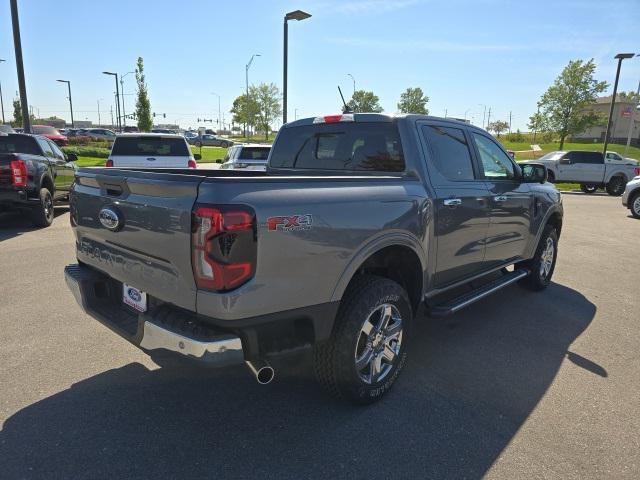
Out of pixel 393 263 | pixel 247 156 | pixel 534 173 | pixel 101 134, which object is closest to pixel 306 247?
pixel 393 263

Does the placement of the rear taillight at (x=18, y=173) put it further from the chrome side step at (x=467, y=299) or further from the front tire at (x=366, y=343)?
the chrome side step at (x=467, y=299)

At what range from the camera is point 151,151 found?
10789 mm

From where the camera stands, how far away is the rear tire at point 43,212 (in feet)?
28.3

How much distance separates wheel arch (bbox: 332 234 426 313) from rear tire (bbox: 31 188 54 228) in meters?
7.67

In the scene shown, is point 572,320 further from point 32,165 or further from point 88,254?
point 32,165

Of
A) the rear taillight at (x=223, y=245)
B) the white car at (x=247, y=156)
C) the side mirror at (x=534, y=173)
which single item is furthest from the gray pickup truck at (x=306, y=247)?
the white car at (x=247, y=156)

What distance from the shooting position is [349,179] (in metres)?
2.89

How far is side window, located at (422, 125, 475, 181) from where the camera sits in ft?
12.3

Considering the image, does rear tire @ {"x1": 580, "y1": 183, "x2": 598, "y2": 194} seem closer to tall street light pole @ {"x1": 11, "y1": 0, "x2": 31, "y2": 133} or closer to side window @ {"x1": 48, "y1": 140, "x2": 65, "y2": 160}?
side window @ {"x1": 48, "y1": 140, "x2": 65, "y2": 160}

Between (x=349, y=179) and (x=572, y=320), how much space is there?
3387 mm

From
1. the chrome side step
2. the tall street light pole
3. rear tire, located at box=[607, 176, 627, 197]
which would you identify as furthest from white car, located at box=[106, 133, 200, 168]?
rear tire, located at box=[607, 176, 627, 197]

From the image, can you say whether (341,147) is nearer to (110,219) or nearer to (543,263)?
(110,219)

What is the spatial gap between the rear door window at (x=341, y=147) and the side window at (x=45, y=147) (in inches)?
292

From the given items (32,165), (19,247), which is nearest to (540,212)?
(19,247)
